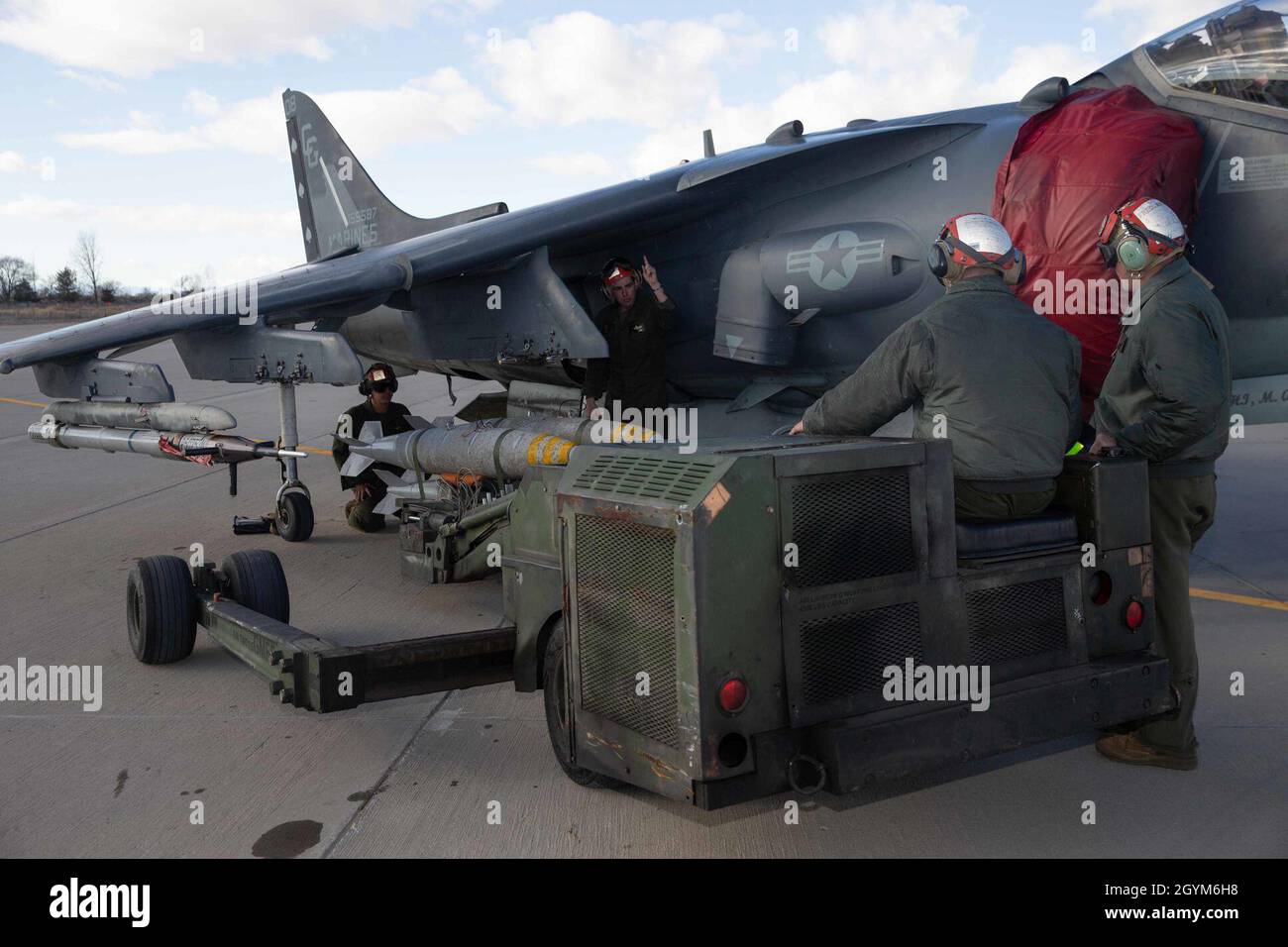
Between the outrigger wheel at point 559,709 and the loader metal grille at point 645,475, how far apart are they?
2.21 feet

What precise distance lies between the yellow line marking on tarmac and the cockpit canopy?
9.18ft

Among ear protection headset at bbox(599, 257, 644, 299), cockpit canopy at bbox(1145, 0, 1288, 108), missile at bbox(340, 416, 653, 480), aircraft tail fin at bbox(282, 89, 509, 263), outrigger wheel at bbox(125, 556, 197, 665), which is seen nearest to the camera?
cockpit canopy at bbox(1145, 0, 1288, 108)

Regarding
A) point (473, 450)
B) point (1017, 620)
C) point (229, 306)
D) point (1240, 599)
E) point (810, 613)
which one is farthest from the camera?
point (229, 306)

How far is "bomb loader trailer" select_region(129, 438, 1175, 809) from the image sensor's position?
2.82 meters

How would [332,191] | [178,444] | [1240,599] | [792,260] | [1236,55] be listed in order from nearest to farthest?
[1236,55], [1240,599], [792,260], [178,444], [332,191]

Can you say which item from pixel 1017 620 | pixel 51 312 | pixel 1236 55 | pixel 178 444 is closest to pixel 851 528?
pixel 1017 620

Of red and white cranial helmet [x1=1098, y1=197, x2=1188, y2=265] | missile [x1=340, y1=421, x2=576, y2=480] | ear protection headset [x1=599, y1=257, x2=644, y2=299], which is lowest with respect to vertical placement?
missile [x1=340, y1=421, x2=576, y2=480]

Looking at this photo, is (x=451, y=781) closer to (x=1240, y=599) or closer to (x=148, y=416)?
(x=1240, y=599)

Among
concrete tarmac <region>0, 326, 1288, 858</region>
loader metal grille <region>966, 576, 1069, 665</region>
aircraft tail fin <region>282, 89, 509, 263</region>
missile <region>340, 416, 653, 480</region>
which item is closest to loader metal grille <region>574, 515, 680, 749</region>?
concrete tarmac <region>0, 326, 1288, 858</region>

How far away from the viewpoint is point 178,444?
7.56 m

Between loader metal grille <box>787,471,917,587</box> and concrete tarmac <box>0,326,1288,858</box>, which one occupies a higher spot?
loader metal grille <box>787,471,917,587</box>

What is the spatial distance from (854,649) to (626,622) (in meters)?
0.64

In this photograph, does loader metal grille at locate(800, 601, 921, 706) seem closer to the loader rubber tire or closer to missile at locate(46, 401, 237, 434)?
the loader rubber tire
